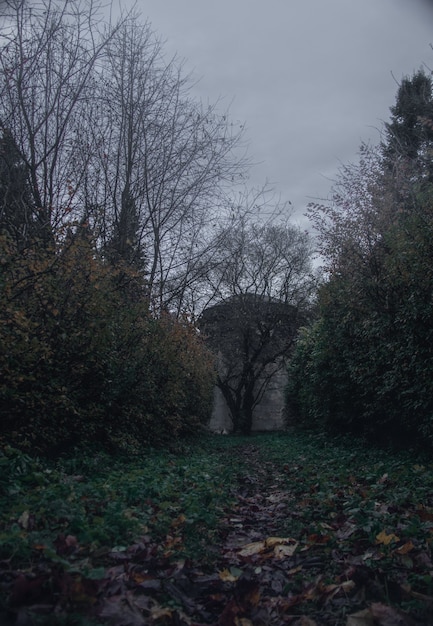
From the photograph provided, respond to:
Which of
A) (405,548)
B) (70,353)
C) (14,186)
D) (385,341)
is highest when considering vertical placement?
(14,186)

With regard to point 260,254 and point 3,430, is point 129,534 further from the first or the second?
point 260,254

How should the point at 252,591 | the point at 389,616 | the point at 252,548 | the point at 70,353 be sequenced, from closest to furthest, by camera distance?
the point at 389,616 < the point at 252,591 < the point at 252,548 < the point at 70,353

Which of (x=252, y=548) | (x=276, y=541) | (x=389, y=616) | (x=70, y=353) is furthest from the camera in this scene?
(x=70, y=353)

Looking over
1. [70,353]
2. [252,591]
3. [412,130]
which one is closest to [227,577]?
[252,591]

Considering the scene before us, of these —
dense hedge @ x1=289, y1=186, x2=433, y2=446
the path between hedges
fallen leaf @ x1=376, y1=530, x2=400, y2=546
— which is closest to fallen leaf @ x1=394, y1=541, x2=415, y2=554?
fallen leaf @ x1=376, y1=530, x2=400, y2=546

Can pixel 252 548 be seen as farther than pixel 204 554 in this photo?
Yes

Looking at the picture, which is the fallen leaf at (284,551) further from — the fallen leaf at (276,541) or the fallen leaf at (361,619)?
the fallen leaf at (361,619)

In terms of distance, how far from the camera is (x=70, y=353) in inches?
326

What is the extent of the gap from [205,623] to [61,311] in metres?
5.79

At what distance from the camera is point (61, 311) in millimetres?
8094

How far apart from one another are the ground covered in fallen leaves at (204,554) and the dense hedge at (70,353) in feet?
4.27

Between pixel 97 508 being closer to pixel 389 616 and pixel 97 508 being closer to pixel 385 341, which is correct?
pixel 389 616

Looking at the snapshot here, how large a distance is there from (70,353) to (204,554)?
4814mm

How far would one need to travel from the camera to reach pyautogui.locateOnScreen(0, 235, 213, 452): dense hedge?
22.3 feet
